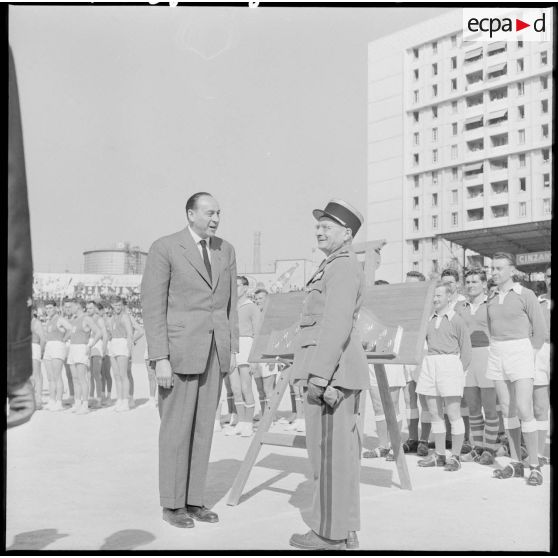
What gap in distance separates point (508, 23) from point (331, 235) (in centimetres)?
179

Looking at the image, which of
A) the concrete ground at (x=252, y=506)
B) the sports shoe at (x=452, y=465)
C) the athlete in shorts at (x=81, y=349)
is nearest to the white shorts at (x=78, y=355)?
the athlete in shorts at (x=81, y=349)

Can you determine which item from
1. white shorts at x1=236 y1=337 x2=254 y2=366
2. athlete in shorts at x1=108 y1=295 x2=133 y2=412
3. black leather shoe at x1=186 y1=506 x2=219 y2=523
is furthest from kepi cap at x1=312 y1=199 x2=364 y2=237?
athlete in shorts at x1=108 y1=295 x2=133 y2=412

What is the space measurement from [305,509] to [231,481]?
114cm

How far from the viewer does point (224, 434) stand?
7773 millimetres

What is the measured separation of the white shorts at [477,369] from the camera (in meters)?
6.39

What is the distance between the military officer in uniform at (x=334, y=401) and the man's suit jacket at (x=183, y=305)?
2.28 feet

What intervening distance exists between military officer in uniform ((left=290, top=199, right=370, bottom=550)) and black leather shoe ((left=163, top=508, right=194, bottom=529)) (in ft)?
2.21

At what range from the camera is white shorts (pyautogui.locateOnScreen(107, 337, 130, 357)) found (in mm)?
10391

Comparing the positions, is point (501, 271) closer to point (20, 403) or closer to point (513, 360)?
point (513, 360)

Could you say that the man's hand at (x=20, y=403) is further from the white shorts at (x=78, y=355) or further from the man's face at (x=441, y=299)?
the white shorts at (x=78, y=355)

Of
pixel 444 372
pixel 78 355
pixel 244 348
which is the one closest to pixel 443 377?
pixel 444 372

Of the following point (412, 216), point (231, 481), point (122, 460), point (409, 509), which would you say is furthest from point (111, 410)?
point (412, 216)

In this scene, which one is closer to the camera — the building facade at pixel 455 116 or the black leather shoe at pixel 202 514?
the black leather shoe at pixel 202 514

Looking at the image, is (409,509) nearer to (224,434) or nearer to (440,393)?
(440,393)
